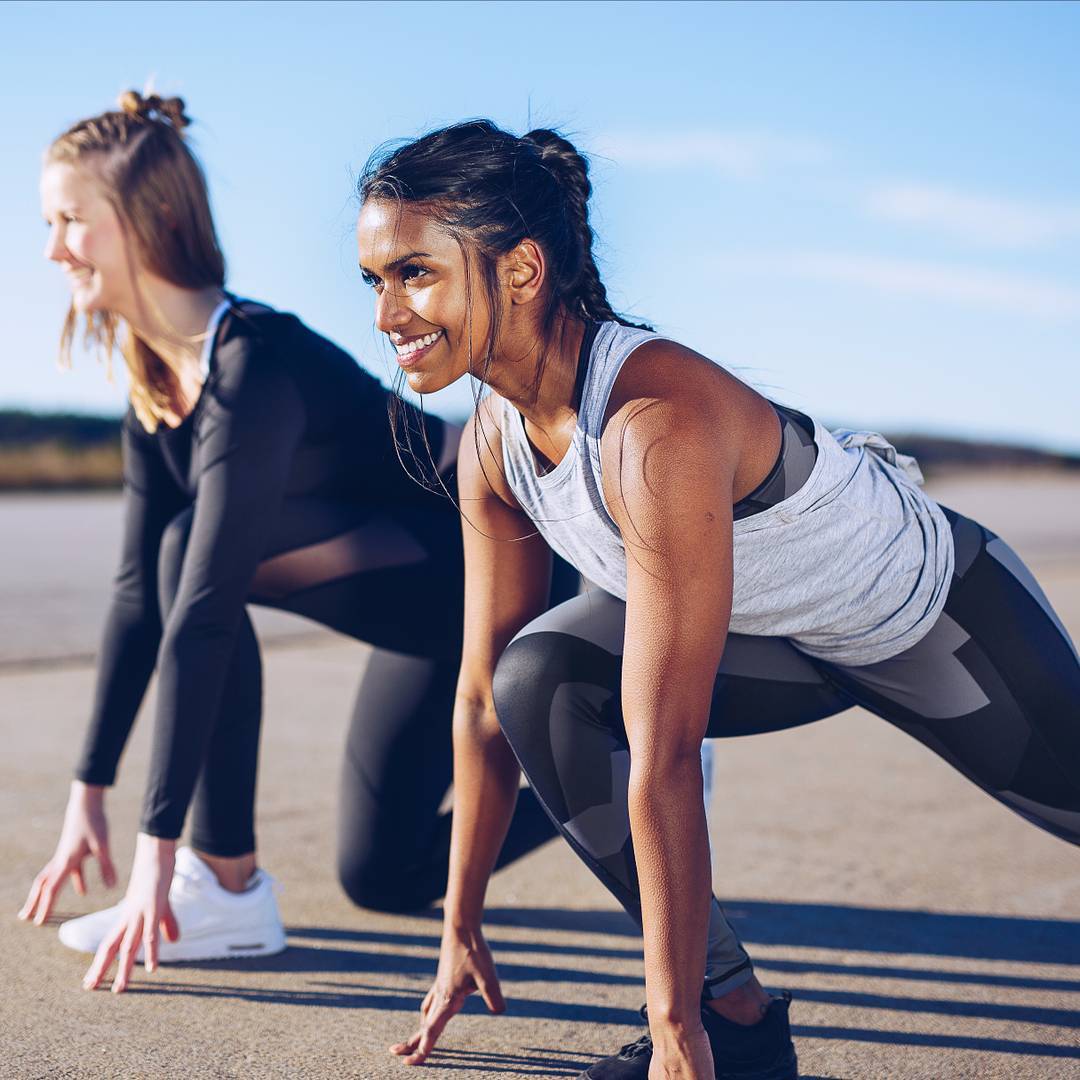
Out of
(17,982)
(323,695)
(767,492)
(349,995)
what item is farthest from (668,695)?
(323,695)

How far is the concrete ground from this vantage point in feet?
7.21

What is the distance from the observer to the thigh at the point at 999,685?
7.00 feet

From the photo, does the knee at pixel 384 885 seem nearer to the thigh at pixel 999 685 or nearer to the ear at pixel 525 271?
the thigh at pixel 999 685

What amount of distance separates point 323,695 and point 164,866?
9.71ft

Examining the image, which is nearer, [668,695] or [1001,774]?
[668,695]

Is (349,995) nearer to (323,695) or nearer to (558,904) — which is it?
(558,904)

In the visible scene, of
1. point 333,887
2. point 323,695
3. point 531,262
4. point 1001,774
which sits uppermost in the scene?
point 531,262

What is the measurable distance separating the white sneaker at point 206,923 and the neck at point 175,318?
1.00 m

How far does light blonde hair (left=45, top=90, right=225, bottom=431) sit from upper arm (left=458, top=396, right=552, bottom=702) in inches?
34.7

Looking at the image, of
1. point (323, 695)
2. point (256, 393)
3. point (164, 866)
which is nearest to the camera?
point (164, 866)

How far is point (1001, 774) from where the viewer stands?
2176 millimetres

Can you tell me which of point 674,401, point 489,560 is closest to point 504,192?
point 674,401

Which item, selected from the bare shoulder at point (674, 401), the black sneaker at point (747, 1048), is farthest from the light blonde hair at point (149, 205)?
the black sneaker at point (747, 1048)

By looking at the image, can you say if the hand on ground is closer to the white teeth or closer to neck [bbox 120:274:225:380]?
the white teeth
